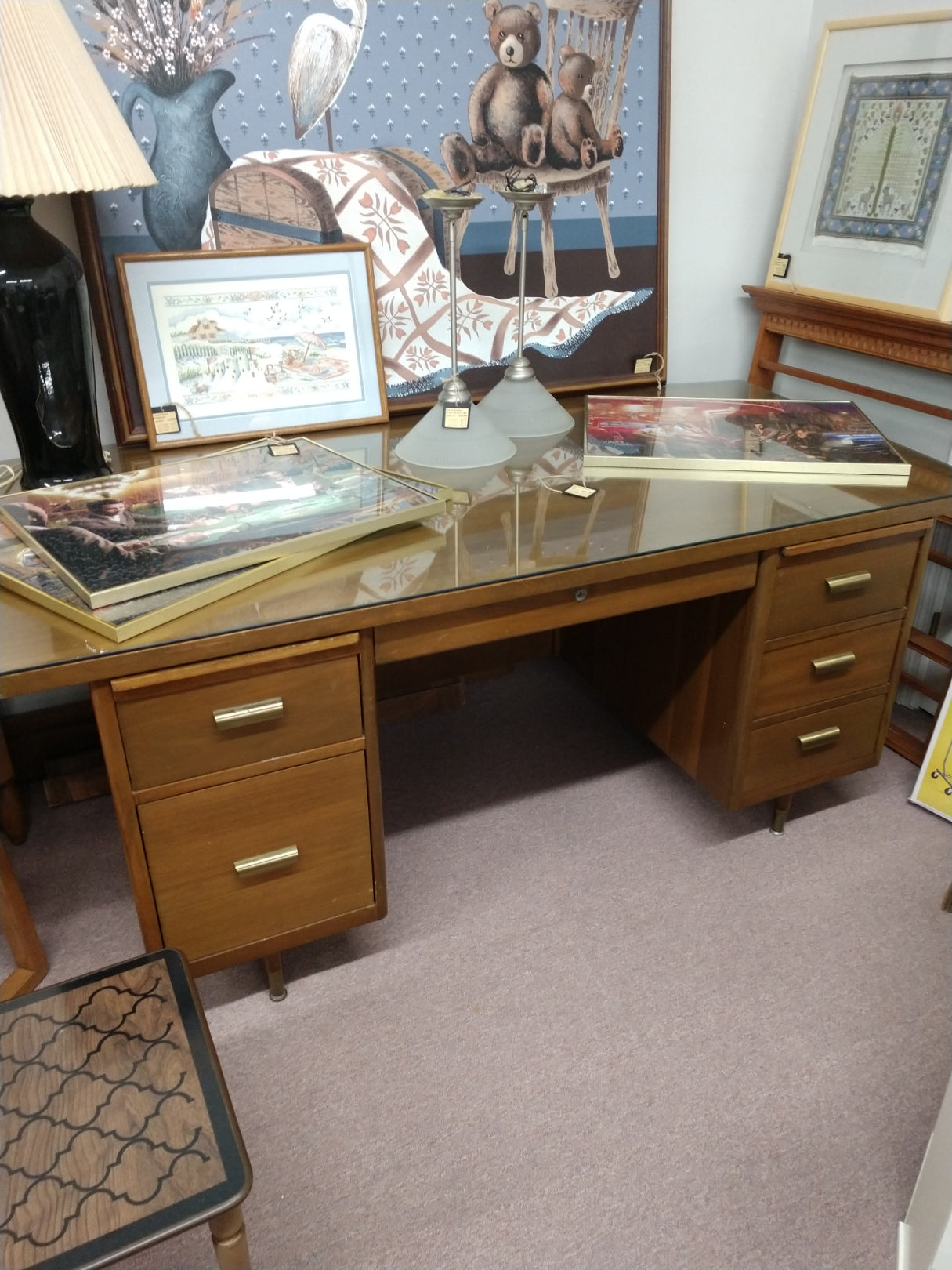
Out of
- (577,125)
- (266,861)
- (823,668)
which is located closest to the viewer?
(266,861)

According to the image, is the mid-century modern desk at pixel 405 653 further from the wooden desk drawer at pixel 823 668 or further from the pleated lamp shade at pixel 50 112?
the pleated lamp shade at pixel 50 112

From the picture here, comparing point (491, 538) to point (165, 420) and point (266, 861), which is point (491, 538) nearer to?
point (266, 861)

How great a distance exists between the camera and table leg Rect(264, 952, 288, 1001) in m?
1.42

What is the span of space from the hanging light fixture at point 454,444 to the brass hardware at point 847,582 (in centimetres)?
57

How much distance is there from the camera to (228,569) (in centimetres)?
110

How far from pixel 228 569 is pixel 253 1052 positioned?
0.77 metres

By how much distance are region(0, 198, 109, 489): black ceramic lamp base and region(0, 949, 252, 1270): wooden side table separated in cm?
76

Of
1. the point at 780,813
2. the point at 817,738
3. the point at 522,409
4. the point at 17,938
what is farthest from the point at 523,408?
the point at 17,938

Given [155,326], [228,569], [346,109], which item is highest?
[346,109]

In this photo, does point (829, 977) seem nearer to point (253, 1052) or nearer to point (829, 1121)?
point (829, 1121)

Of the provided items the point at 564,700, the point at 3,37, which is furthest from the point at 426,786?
the point at 3,37

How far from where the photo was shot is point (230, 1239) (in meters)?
0.85

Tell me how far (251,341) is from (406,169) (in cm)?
43

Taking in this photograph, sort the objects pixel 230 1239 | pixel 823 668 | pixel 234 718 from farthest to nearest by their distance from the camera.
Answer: pixel 823 668, pixel 234 718, pixel 230 1239
